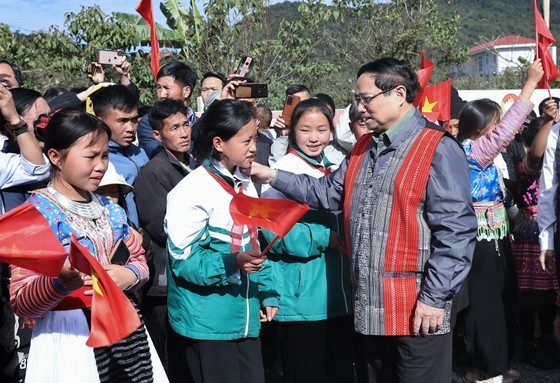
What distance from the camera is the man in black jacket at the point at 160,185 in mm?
3699

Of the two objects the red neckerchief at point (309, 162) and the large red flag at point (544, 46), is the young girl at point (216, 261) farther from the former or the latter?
the large red flag at point (544, 46)

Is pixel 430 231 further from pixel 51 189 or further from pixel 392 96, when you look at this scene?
pixel 51 189

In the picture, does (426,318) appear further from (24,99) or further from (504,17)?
(504,17)

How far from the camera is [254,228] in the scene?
10.1ft

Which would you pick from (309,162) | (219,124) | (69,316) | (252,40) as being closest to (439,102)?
(309,162)

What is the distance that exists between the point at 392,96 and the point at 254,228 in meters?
0.86

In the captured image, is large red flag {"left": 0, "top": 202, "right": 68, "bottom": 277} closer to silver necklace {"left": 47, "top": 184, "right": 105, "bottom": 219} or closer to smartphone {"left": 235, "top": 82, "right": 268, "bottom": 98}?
silver necklace {"left": 47, "top": 184, "right": 105, "bottom": 219}

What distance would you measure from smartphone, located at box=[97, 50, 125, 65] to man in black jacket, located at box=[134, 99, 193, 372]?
120cm

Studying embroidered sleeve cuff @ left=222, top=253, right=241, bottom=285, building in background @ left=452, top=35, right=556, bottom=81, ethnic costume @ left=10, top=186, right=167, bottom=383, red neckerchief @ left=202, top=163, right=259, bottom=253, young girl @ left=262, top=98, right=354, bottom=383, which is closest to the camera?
ethnic costume @ left=10, top=186, right=167, bottom=383

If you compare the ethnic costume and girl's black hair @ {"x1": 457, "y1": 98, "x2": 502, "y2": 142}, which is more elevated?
girl's black hair @ {"x1": 457, "y1": 98, "x2": 502, "y2": 142}

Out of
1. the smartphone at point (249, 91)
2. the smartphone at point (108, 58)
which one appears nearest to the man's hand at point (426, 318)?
the smartphone at point (249, 91)

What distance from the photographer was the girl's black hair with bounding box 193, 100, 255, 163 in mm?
3084

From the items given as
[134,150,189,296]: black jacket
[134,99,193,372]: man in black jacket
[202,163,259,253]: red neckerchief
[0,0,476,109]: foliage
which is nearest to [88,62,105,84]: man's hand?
[134,99,193,372]: man in black jacket

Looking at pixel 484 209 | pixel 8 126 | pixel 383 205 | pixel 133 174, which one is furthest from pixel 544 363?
pixel 8 126
